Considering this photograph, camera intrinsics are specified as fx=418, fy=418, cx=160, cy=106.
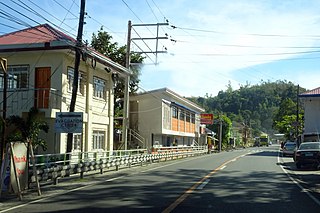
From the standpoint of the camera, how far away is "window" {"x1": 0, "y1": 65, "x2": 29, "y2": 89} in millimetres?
23008

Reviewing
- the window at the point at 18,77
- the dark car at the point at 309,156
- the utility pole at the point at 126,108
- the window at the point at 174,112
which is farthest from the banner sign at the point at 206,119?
the window at the point at 18,77

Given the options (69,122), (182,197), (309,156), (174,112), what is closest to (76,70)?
(69,122)

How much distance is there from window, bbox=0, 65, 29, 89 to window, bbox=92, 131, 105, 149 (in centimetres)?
589

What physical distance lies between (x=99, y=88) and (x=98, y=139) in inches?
134

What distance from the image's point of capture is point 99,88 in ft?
90.3

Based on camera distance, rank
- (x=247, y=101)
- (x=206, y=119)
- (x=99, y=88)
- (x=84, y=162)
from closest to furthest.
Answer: (x=84, y=162)
(x=99, y=88)
(x=206, y=119)
(x=247, y=101)

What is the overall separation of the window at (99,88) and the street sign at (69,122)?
8864 millimetres

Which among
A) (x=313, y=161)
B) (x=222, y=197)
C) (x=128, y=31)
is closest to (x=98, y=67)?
(x=128, y=31)

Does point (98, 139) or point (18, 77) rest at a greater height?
point (18, 77)

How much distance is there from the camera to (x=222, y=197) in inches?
476

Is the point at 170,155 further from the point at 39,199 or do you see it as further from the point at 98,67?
the point at 39,199

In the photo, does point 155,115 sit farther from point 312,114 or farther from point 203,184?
point 203,184

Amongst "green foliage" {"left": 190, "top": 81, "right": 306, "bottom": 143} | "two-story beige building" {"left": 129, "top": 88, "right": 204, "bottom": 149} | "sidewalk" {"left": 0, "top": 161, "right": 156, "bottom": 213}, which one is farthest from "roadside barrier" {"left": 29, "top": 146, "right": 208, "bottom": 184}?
"green foliage" {"left": 190, "top": 81, "right": 306, "bottom": 143}

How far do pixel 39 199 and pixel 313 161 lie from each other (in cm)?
1740
